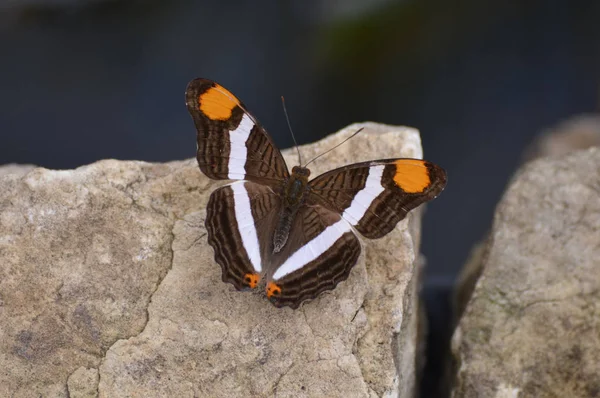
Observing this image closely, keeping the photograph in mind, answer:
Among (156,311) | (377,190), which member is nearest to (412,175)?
(377,190)

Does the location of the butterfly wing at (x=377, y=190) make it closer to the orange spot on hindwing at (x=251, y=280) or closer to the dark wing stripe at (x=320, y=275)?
the dark wing stripe at (x=320, y=275)

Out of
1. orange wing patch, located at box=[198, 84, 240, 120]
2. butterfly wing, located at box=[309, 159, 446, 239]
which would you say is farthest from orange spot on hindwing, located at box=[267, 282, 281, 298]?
orange wing patch, located at box=[198, 84, 240, 120]

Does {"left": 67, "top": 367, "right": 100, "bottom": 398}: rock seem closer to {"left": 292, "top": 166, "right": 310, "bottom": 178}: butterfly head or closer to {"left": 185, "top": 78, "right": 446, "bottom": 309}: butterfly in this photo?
{"left": 185, "top": 78, "right": 446, "bottom": 309}: butterfly

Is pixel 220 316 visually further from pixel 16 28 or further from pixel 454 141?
pixel 16 28

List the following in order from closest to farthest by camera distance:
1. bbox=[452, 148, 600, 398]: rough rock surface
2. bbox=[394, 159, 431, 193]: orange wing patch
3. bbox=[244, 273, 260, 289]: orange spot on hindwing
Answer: bbox=[244, 273, 260, 289]: orange spot on hindwing
bbox=[394, 159, 431, 193]: orange wing patch
bbox=[452, 148, 600, 398]: rough rock surface

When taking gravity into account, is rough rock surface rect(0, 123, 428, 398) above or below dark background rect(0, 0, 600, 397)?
below

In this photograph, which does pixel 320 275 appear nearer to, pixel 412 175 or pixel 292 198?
pixel 292 198
